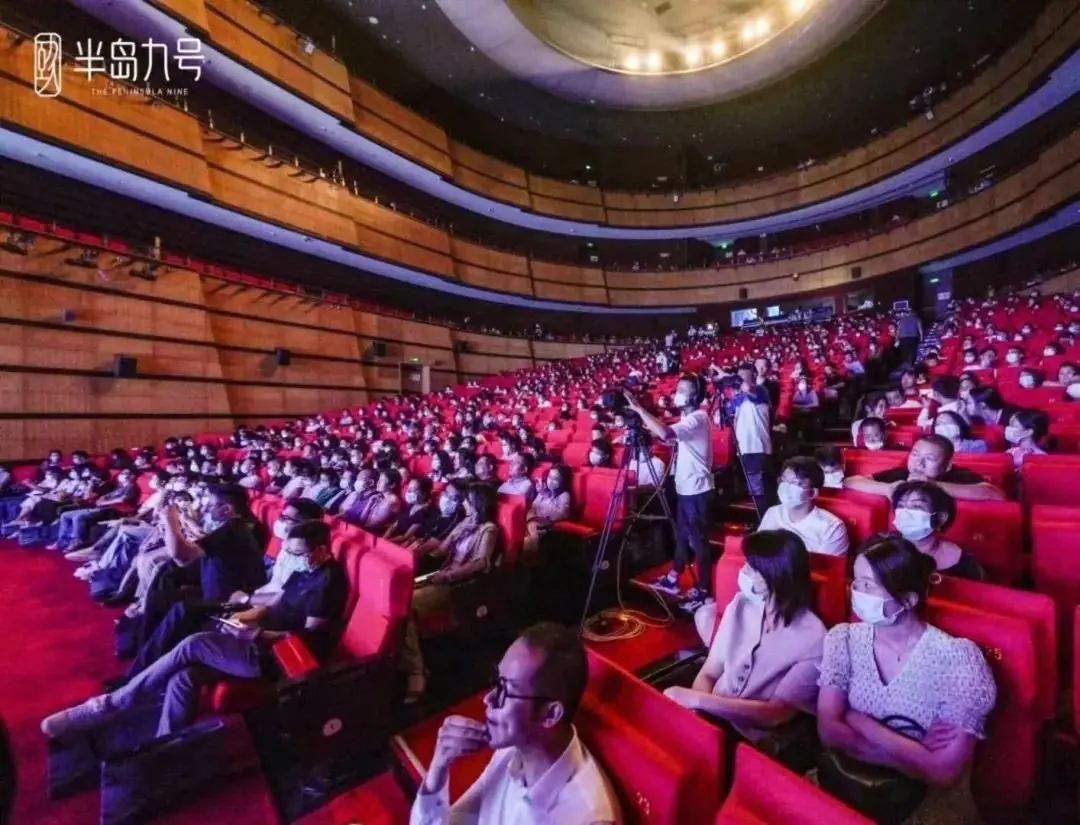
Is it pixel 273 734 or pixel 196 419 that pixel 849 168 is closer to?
pixel 196 419

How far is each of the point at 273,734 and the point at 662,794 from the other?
142 cm

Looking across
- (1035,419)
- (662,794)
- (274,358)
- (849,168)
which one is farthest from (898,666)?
(849,168)

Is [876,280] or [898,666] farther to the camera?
[876,280]

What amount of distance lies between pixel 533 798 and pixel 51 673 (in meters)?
2.69

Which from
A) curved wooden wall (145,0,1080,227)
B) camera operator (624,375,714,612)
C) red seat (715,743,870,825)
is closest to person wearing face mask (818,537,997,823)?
red seat (715,743,870,825)

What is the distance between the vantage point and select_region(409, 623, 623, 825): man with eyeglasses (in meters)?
0.82

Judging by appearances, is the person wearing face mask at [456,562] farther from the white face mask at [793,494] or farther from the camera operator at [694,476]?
the white face mask at [793,494]

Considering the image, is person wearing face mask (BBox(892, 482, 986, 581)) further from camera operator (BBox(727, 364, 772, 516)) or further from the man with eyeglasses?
camera operator (BBox(727, 364, 772, 516))

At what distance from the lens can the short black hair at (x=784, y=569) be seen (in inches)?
49.5

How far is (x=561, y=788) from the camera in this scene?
0.83 m

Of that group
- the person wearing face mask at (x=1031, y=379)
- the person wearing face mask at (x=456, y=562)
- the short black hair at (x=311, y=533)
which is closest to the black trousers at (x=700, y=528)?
the person wearing face mask at (x=456, y=562)

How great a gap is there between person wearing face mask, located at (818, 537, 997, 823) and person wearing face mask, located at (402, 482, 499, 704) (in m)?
1.44

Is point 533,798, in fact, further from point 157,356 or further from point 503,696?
point 157,356

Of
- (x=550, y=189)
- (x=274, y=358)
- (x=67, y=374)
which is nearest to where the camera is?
(x=67, y=374)
